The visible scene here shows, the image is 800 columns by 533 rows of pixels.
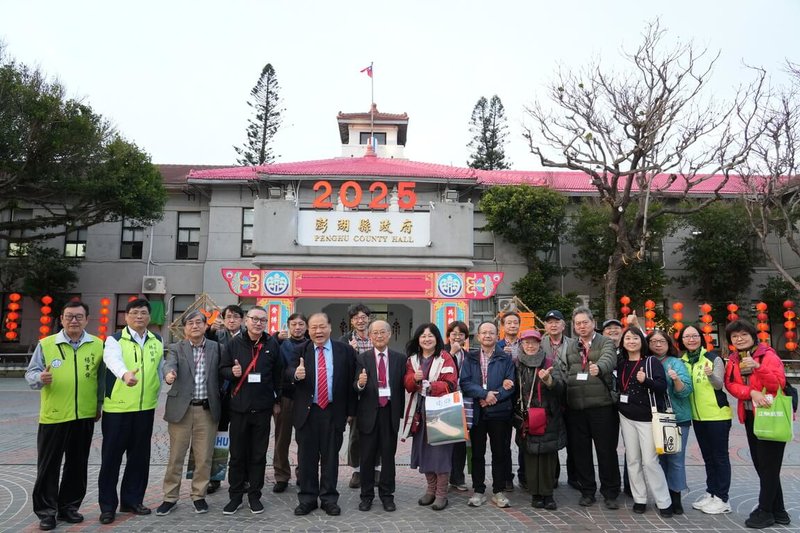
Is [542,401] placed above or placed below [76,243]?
below

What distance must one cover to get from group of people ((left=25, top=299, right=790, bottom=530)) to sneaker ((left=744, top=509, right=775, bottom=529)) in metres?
0.01

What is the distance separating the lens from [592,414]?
15.0 ft

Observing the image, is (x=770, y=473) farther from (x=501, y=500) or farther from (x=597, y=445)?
(x=501, y=500)

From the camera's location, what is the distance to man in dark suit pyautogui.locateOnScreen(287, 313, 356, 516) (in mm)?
4395

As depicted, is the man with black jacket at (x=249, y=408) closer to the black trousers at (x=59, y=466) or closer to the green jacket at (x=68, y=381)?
the green jacket at (x=68, y=381)

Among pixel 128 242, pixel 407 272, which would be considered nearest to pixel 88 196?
pixel 128 242

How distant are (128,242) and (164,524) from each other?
16916 mm

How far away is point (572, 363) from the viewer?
15.3 feet

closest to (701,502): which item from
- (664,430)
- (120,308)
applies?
(664,430)

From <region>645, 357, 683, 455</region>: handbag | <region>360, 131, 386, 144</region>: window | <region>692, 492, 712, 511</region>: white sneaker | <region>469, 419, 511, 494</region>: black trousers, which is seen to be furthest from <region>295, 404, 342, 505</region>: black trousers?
<region>360, 131, 386, 144</region>: window

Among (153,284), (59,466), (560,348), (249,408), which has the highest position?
(153,284)

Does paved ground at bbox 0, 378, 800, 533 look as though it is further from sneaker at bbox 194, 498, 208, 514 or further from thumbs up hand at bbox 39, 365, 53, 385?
thumbs up hand at bbox 39, 365, 53, 385

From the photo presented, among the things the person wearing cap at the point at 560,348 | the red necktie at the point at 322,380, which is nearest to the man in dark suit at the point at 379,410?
the red necktie at the point at 322,380

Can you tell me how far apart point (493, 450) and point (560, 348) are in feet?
3.55
